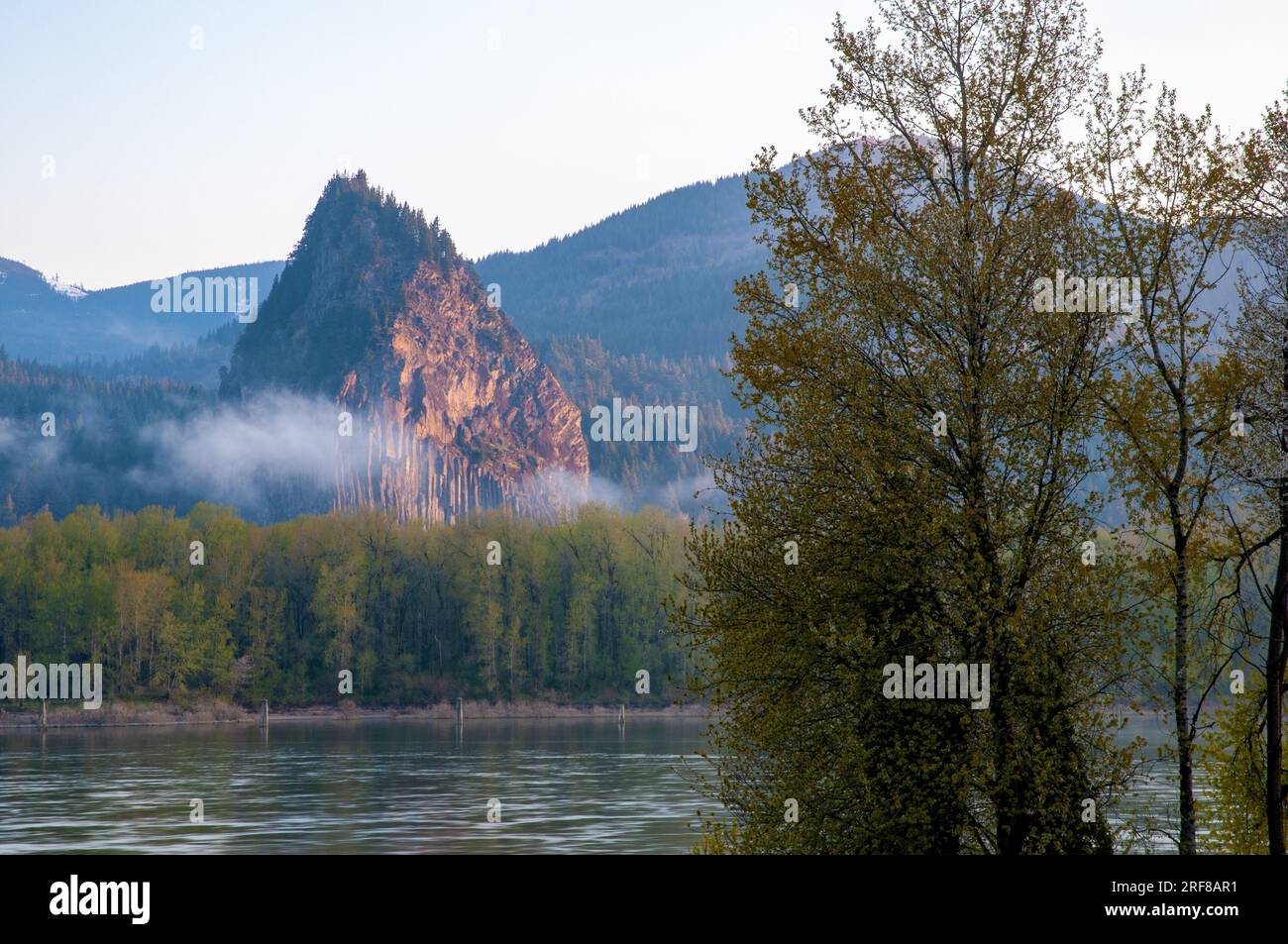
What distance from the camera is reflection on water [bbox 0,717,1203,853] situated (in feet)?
190

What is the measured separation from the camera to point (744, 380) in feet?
98.0

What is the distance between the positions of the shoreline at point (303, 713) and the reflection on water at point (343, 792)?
7.85 m

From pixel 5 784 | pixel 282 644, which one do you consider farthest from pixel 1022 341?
pixel 282 644

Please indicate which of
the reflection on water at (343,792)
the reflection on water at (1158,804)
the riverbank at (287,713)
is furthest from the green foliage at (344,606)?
the reflection on water at (1158,804)

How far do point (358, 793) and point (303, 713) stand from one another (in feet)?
280

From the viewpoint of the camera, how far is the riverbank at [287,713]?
133625mm

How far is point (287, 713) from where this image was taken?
158 m

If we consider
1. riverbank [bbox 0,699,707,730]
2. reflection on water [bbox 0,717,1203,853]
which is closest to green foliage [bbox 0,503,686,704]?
riverbank [bbox 0,699,707,730]

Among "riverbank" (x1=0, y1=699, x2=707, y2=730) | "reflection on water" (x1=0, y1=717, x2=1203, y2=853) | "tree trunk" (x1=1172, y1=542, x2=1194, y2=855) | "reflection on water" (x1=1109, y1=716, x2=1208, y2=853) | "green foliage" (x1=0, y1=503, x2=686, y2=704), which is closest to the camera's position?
"tree trunk" (x1=1172, y1=542, x2=1194, y2=855)

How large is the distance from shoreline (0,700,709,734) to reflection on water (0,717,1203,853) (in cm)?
797

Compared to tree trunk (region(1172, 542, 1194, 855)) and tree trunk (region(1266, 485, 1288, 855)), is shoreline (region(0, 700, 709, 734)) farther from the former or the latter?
tree trunk (region(1172, 542, 1194, 855))

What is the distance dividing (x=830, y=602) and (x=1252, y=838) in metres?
13.6

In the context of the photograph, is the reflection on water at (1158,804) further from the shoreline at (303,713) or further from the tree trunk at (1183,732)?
the shoreline at (303,713)

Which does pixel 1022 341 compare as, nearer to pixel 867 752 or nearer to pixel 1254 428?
pixel 1254 428
